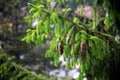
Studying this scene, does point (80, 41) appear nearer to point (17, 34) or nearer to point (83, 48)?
point (83, 48)

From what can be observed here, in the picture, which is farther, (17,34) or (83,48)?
(17,34)

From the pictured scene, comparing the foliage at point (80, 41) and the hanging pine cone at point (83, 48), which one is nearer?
the hanging pine cone at point (83, 48)

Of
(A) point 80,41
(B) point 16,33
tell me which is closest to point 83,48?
(A) point 80,41

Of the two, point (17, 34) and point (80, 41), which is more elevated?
point (80, 41)

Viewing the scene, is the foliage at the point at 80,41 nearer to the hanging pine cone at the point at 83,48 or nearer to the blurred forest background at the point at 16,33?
the hanging pine cone at the point at 83,48

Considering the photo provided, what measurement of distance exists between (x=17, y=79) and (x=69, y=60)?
2.31 meters

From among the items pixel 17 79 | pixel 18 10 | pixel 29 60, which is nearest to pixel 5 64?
pixel 17 79

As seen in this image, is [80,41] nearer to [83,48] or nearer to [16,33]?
[83,48]

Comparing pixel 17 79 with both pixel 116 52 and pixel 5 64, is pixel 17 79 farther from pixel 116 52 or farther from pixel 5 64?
pixel 116 52

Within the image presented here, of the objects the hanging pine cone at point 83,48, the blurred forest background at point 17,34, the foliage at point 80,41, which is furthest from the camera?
the blurred forest background at point 17,34

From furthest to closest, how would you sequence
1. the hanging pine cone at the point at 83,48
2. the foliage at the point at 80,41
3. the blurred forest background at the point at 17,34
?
the blurred forest background at the point at 17,34 < the foliage at the point at 80,41 < the hanging pine cone at the point at 83,48

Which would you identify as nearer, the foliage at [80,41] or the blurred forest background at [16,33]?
the foliage at [80,41]

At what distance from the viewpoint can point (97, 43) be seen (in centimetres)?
315

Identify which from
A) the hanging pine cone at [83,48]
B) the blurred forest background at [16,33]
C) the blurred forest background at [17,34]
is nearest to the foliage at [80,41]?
the hanging pine cone at [83,48]
